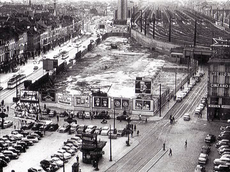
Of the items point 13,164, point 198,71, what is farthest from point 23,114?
point 198,71

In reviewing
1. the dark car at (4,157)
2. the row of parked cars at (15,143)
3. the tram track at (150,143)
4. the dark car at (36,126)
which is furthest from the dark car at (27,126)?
the tram track at (150,143)

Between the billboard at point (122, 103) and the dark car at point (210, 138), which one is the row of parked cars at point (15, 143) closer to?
the billboard at point (122, 103)

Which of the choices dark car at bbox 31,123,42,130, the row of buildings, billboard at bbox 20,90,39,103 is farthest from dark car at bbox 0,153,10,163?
the row of buildings

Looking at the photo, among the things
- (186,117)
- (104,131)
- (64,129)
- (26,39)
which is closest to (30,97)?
(64,129)

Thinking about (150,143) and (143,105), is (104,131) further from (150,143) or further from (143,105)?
(143,105)

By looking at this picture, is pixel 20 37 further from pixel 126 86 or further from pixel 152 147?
pixel 152 147
